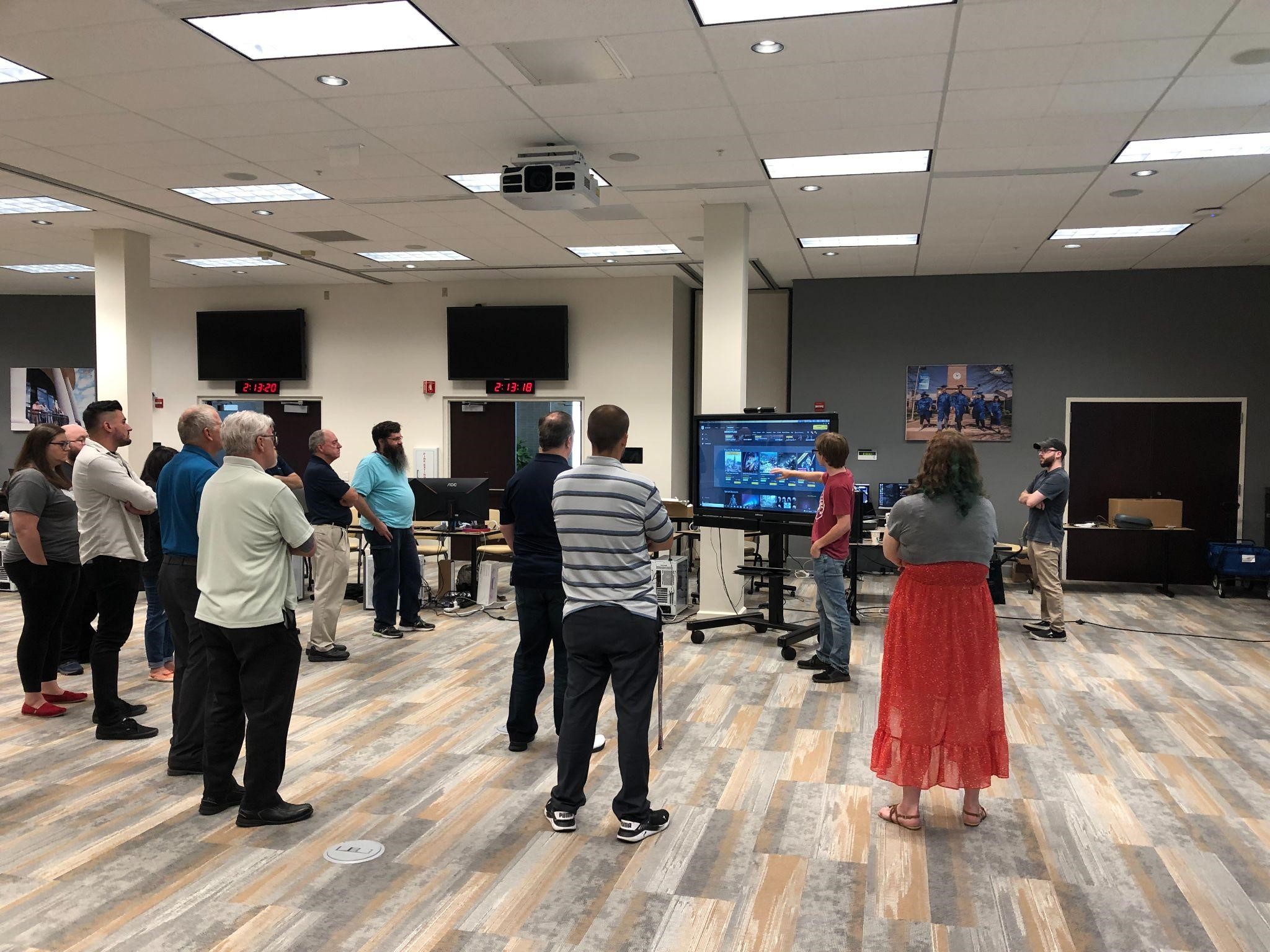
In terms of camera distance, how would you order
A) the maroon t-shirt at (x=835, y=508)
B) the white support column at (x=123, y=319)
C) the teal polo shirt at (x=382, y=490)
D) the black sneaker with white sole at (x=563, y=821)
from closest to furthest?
1. the black sneaker with white sole at (x=563, y=821)
2. the maroon t-shirt at (x=835, y=508)
3. the teal polo shirt at (x=382, y=490)
4. the white support column at (x=123, y=319)

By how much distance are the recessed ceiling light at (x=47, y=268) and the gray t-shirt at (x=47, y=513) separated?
280 inches

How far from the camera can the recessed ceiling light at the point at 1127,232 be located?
8.10 metres

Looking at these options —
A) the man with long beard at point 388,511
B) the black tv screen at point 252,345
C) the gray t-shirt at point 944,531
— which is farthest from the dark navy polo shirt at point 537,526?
the black tv screen at point 252,345

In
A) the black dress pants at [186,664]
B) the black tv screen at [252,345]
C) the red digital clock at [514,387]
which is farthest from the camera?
the black tv screen at [252,345]

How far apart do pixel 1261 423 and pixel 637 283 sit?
23.0 ft

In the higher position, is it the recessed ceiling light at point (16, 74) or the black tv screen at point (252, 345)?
the recessed ceiling light at point (16, 74)

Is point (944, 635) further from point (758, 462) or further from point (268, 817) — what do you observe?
point (758, 462)

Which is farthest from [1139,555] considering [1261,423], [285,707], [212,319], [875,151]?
[212,319]

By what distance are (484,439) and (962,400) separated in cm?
581

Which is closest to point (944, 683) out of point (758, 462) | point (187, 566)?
point (187, 566)

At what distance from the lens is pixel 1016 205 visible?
24.0ft

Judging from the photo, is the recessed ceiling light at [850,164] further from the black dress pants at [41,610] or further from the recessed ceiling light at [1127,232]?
the black dress pants at [41,610]

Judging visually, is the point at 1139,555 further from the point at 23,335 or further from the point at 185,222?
the point at 23,335

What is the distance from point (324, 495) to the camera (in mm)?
6520
